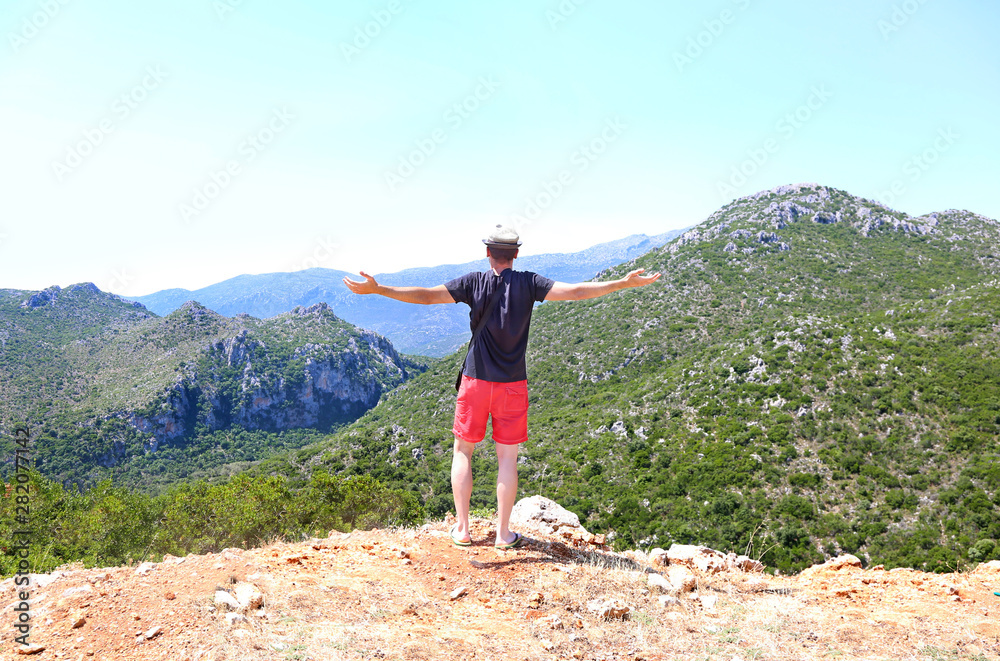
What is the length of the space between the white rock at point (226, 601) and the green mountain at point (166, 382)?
8308cm

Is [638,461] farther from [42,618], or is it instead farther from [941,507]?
[42,618]

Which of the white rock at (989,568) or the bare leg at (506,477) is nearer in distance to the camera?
the bare leg at (506,477)

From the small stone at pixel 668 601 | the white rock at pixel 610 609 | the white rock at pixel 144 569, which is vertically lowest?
the small stone at pixel 668 601

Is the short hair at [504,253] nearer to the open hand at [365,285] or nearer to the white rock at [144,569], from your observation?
the open hand at [365,285]

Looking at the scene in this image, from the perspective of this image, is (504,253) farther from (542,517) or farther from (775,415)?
(775,415)

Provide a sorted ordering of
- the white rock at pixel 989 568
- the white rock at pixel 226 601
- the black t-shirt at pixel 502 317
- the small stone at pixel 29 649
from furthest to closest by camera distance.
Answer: the white rock at pixel 989 568, the black t-shirt at pixel 502 317, the white rock at pixel 226 601, the small stone at pixel 29 649

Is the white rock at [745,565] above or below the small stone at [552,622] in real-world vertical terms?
below

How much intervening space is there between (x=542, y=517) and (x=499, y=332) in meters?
4.54

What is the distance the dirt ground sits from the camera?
11.0 ft

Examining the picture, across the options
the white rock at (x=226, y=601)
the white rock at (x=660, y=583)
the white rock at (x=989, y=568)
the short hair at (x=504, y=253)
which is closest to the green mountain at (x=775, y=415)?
the white rock at (x=989, y=568)

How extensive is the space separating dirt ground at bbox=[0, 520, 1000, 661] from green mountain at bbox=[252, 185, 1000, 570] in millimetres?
18183

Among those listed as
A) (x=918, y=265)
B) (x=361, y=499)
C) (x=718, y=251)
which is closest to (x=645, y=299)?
(x=718, y=251)

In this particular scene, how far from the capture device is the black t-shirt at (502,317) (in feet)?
16.3

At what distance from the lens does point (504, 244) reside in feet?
16.5
